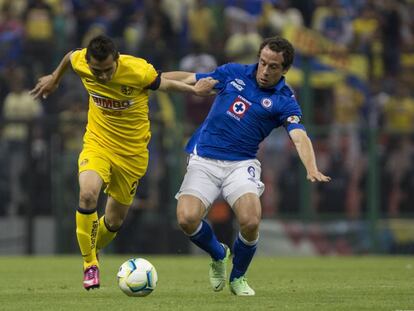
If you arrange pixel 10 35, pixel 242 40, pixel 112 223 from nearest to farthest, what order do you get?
pixel 112 223
pixel 10 35
pixel 242 40

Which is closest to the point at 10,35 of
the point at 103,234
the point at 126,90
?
the point at 103,234

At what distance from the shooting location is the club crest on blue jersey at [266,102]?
34.0ft

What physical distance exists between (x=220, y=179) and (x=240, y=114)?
0.62 metres

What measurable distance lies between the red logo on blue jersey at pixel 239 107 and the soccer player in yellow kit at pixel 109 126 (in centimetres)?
33

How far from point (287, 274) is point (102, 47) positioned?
16.0ft

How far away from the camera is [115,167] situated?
11.0 meters

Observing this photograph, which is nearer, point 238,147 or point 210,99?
point 238,147

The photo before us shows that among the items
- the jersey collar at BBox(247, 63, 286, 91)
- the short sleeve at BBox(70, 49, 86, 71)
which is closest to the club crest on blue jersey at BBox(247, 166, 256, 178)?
the jersey collar at BBox(247, 63, 286, 91)

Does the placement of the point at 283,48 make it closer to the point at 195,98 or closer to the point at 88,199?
the point at 88,199

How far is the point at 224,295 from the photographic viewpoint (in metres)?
10.3

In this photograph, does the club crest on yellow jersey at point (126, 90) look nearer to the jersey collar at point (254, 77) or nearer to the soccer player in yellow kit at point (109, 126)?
the soccer player in yellow kit at point (109, 126)

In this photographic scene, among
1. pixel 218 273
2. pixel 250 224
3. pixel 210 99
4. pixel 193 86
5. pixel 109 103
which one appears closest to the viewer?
pixel 250 224

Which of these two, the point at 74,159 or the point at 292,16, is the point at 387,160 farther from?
the point at 74,159

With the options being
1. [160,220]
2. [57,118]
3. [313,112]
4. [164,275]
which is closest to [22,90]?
[57,118]
